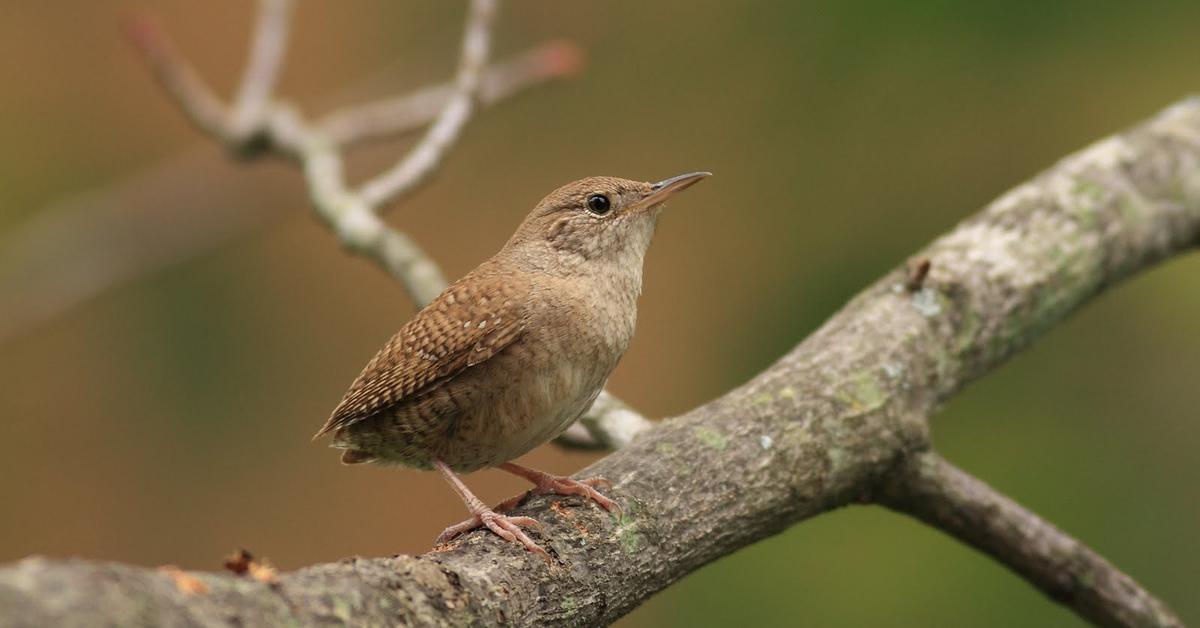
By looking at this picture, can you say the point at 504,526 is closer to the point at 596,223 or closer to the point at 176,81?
the point at 596,223

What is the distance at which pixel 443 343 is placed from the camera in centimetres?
227

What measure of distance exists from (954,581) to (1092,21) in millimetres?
2363

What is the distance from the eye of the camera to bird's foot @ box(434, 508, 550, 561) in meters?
1.87

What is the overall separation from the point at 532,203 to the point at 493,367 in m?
3.00

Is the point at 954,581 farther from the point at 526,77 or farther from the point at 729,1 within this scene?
the point at 729,1

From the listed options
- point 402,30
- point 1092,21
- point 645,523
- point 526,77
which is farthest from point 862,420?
point 402,30

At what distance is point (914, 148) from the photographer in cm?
500

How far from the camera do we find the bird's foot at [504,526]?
1.87 metres

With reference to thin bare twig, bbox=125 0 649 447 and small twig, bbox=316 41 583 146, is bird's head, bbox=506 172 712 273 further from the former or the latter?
small twig, bbox=316 41 583 146

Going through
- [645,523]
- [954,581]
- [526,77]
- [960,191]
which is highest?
[526,77]

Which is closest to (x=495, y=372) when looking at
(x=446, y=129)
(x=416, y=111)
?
(x=446, y=129)

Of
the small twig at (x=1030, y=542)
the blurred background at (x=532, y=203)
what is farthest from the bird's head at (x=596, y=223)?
the blurred background at (x=532, y=203)

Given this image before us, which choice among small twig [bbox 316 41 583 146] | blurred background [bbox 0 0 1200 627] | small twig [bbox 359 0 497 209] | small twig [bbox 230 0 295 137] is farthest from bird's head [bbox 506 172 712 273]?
blurred background [bbox 0 0 1200 627]

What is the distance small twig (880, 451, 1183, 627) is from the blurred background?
182cm
